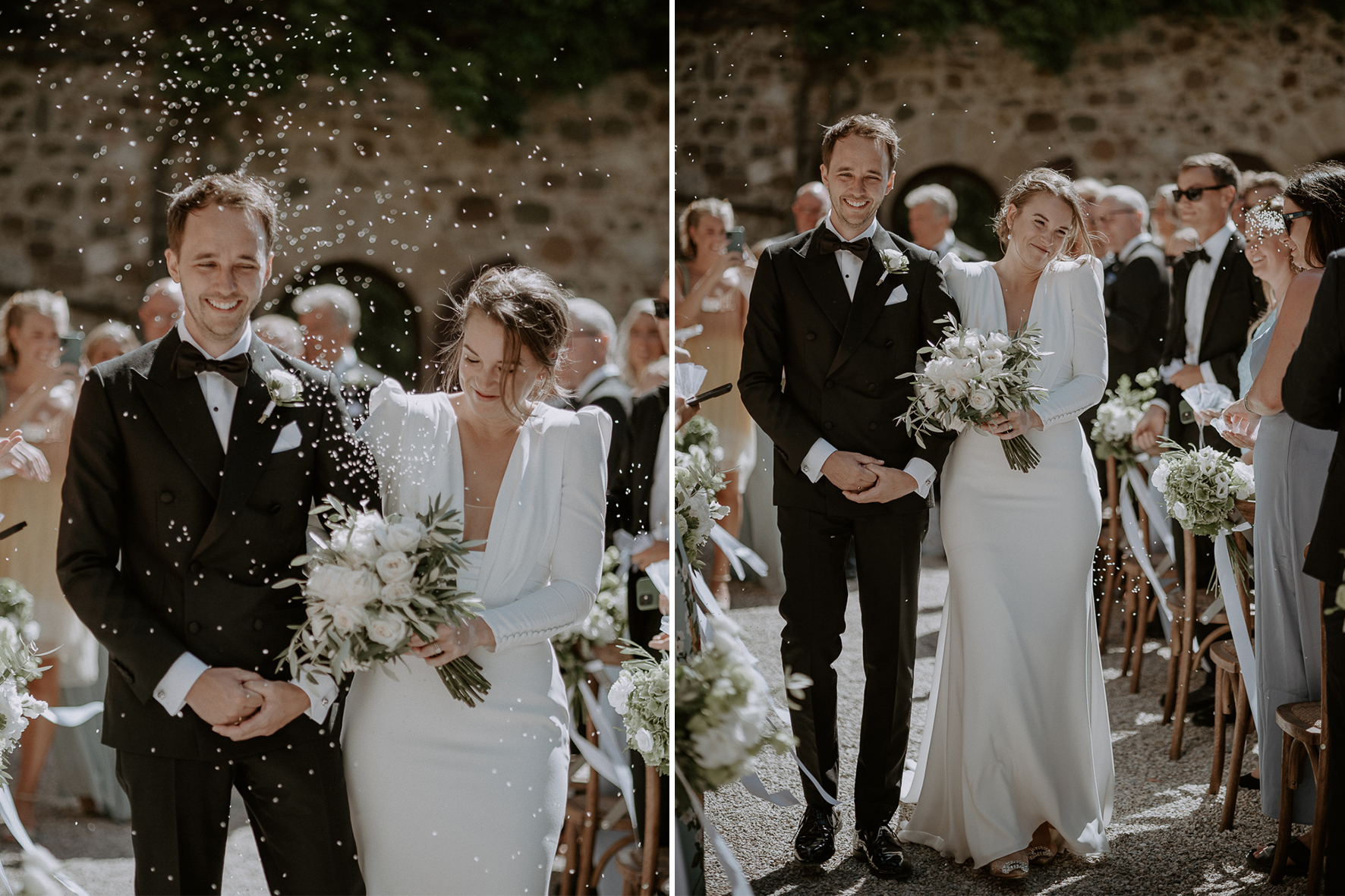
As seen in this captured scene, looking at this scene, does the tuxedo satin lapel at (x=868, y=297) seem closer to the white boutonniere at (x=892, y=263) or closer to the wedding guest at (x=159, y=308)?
the white boutonniere at (x=892, y=263)

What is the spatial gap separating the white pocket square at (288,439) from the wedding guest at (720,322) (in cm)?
82

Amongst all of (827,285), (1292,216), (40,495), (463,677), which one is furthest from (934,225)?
(40,495)

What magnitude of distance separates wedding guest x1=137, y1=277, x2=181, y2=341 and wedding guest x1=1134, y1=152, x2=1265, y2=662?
82.4 inches

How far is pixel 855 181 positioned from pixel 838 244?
0.45 ft

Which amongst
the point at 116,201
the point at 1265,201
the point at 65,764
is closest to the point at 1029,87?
the point at 1265,201

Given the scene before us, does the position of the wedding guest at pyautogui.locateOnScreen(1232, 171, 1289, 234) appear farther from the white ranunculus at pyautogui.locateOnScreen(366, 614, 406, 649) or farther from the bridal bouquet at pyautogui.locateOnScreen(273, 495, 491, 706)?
A: the white ranunculus at pyautogui.locateOnScreen(366, 614, 406, 649)

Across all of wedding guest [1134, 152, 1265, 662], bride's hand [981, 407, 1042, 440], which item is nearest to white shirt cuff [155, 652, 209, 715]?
bride's hand [981, 407, 1042, 440]

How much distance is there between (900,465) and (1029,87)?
34.6 inches

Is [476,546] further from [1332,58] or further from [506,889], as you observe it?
[1332,58]

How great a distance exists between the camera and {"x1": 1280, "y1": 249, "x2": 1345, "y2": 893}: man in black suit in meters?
2.02

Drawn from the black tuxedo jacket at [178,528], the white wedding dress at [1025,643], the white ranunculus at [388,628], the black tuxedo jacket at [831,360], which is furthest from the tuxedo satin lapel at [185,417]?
the white wedding dress at [1025,643]

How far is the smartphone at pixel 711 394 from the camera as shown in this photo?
2170 millimetres

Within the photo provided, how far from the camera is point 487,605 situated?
75.9 inches

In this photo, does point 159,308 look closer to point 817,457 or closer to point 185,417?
point 185,417
